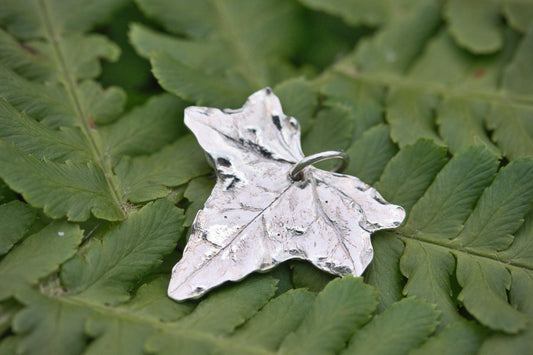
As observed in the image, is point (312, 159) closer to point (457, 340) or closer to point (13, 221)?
point (457, 340)

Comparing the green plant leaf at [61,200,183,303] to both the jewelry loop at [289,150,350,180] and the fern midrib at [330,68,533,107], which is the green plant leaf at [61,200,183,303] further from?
the fern midrib at [330,68,533,107]

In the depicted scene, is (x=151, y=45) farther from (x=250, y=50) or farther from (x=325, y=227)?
(x=325, y=227)

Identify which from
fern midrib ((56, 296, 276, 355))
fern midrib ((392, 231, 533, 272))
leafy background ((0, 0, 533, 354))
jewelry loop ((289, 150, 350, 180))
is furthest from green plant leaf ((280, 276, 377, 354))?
jewelry loop ((289, 150, 350, 180))

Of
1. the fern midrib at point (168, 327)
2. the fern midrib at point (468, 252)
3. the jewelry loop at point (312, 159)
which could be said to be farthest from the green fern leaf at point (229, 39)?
the fern midrib at point (168, 327)

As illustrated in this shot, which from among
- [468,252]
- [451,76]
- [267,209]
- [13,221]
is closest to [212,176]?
[267,209]

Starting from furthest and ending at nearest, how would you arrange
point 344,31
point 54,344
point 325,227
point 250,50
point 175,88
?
1. point 344,31
2. point 250,50
3. point 175,88
4. point 325,227
5. point 54,344

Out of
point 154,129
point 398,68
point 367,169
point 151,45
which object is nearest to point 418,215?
point 367,169

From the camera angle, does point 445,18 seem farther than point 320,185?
Yes
